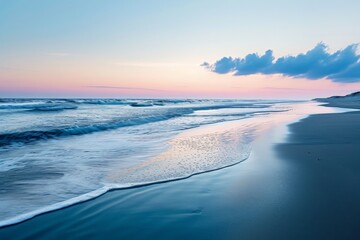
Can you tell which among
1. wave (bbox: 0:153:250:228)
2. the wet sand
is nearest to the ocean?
wave (bbox: 0:153:250:228)

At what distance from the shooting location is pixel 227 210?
3609 mm

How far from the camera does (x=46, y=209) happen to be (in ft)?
12.5

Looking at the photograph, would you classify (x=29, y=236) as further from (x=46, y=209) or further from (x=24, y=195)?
(x=24, y=195)

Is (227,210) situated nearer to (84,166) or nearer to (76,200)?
(76,200)

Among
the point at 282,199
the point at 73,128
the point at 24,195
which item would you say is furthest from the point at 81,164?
the point at 73,128

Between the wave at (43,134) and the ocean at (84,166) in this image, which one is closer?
the ocean at (84,166)

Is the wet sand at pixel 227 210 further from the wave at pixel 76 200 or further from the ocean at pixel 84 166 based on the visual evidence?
the ocean at pixel 84 166

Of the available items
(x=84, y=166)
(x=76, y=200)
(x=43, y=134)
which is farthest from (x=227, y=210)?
(x=43, y=134)

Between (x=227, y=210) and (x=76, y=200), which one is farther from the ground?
(x=227, y=210)

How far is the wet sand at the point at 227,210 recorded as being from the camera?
3018 millimetres

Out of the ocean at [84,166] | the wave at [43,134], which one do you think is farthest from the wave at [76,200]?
the wave at [43,134]

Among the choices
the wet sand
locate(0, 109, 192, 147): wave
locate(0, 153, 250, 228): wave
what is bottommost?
locate(0, 109, 192, 147): wave

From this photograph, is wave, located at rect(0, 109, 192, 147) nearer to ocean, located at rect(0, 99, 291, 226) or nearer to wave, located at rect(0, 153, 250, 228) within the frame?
ocean, located at rect(0, 99, 291, 226)

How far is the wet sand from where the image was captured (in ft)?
9.90
